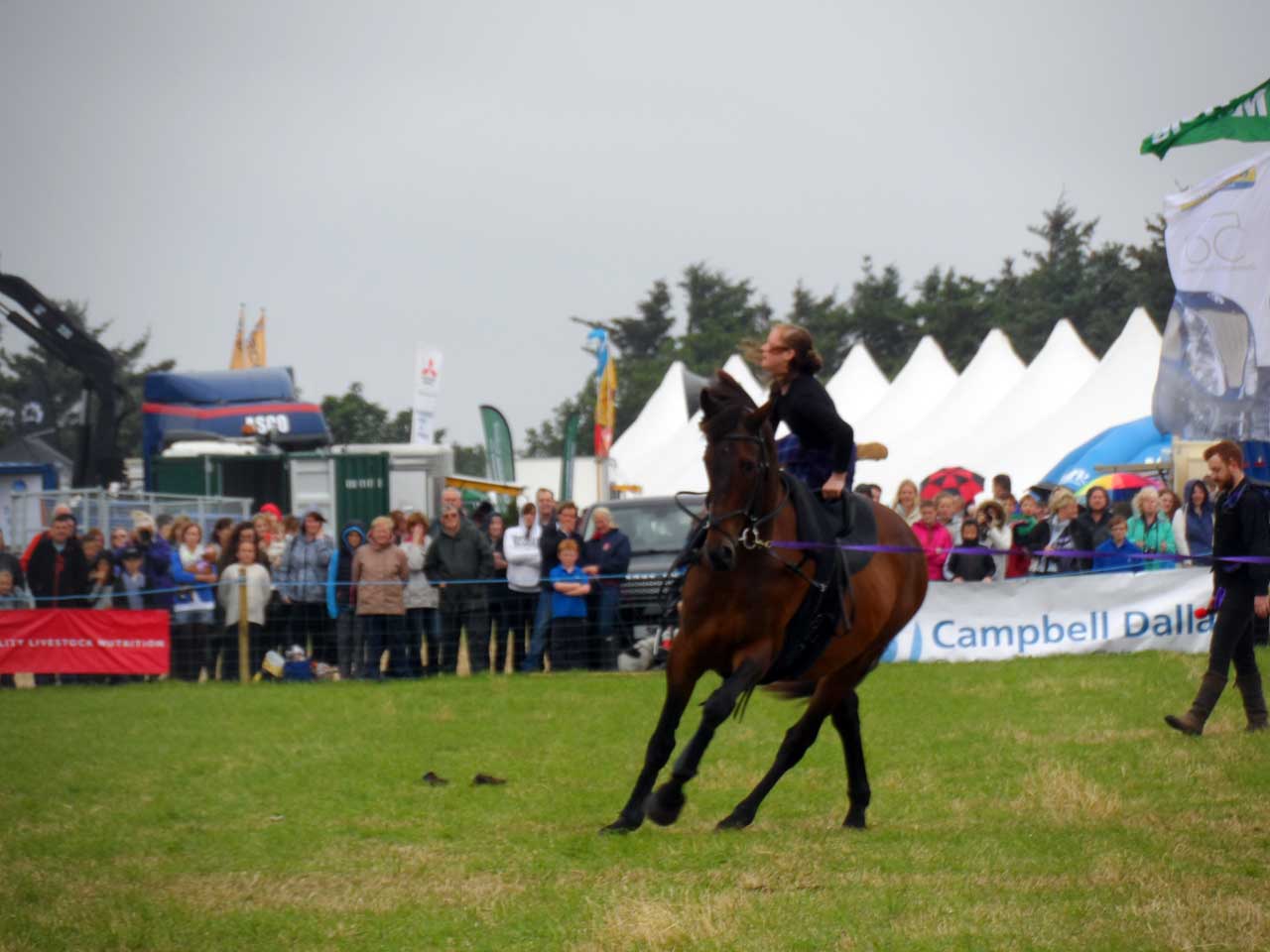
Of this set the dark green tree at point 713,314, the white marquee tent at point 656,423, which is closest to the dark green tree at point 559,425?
the dark green tree at point 713,314

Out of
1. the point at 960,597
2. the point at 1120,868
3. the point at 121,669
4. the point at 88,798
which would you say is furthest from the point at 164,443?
the point at 1120,868

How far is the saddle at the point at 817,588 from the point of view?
8.88 m

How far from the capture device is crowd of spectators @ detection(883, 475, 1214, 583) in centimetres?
1825

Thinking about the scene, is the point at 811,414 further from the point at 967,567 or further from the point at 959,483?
the point at 959,483

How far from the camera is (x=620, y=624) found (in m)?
18.7

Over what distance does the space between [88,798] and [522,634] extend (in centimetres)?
880

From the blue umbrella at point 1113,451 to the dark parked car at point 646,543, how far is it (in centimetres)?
1311

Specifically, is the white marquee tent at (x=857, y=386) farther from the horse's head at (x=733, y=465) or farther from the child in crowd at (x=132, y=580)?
the horse's head at (x=733, y=465)

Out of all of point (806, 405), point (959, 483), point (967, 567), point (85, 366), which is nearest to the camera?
point (806, 405)

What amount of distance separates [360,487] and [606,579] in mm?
12371

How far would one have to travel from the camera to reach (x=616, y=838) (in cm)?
847

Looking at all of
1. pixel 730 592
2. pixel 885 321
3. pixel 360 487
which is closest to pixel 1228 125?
pixel 730 592

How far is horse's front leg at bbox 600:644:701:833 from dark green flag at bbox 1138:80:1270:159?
950 cm

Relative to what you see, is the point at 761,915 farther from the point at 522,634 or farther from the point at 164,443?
the point at 164,443
